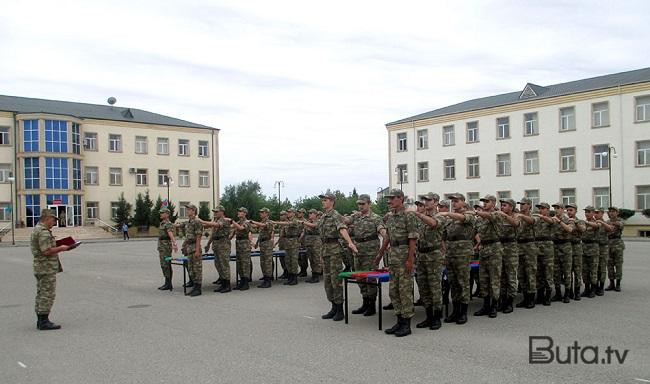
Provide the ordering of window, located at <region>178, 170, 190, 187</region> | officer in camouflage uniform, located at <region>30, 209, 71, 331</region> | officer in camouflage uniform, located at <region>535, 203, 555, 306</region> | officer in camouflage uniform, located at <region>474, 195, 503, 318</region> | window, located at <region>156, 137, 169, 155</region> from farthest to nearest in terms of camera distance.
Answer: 1. window, located at <region>178, 170, 190, 187</region>
2. window, located at <region>156, 137, 169, 155</region>
3. officer in camouflage uniform, located at <region>535, 203, 555, 306</region>
4. officer in camouflage uniform, located at <region>474, 195, 503, 318</region>
5. officer in camouflage uniform, located at <region>30, 209, 71, 331</region>

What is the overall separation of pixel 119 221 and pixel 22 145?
10.6 m

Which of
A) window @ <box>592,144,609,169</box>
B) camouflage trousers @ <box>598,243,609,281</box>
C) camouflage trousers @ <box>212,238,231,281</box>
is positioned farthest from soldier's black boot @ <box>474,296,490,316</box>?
window @ <box>592,144,609,169</box>

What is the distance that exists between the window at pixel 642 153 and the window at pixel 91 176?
152 feet

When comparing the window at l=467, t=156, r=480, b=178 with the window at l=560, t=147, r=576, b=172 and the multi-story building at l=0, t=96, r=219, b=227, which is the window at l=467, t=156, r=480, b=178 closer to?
the window at l=560, t=147, r=576, b=172

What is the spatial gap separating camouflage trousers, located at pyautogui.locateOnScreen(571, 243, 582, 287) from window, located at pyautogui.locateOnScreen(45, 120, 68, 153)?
5074 centimetres

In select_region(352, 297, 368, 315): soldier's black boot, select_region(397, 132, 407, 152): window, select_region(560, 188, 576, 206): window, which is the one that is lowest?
select_region(352, 297, 368, 315): soldier's black boot

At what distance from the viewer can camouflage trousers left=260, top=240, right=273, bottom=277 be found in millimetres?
14352

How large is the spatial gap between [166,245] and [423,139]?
42850mm

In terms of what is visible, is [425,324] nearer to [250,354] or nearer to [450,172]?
[250,354]

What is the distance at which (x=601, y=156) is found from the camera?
4344 centimetres

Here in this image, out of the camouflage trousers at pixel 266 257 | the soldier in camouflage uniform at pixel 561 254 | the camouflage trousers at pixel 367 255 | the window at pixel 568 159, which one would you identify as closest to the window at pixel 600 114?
the window at pixel 568 159

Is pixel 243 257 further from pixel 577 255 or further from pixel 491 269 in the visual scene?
pixel 577 255

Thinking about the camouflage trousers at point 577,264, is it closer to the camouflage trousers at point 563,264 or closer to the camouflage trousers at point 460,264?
the camouflage trousers at point 563,264

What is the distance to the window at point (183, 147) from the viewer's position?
62.1 metres
